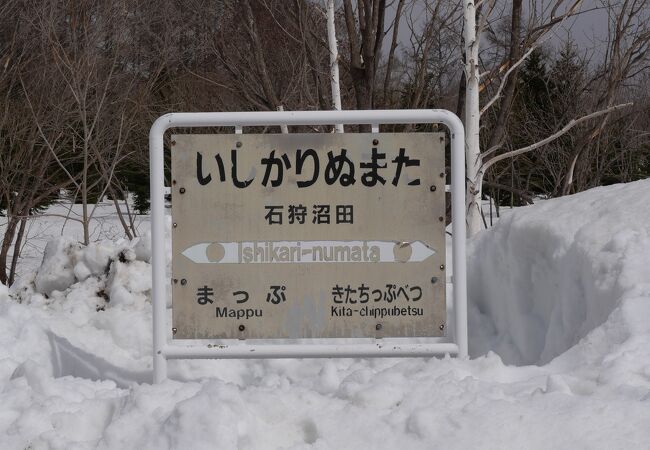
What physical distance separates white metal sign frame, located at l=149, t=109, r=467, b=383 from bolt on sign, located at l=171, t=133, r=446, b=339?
7 cm

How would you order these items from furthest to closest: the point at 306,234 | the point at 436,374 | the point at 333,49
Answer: the point at 333,49 < the point at 306,234 < the point at 436,374

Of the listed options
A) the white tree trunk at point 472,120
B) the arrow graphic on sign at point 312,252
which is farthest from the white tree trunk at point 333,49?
the arrow graphic on sign at point 312,252

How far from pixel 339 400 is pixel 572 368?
A: 3.20ft

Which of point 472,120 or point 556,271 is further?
point 472,120

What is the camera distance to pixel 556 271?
401 centimetres

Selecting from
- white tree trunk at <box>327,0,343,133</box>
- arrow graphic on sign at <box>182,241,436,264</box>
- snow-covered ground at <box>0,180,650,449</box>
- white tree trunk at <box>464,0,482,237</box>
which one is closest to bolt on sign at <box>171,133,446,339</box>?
arrow graphic on sign at <box>182,241,436,264</box>

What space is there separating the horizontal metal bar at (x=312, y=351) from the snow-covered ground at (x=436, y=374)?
0.38 ft

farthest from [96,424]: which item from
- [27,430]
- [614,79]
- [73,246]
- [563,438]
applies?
[614,79]

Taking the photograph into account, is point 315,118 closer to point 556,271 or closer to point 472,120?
point 556,271

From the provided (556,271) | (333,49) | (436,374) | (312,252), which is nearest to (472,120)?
(333,49)

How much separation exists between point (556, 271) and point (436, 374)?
122 cm

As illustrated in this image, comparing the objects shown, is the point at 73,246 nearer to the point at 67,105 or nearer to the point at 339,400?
the point at 339,400

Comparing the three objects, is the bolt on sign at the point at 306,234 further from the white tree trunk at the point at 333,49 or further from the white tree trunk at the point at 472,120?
the white tree trunk at the point at 333,49

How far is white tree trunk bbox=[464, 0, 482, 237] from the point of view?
24.9ft
